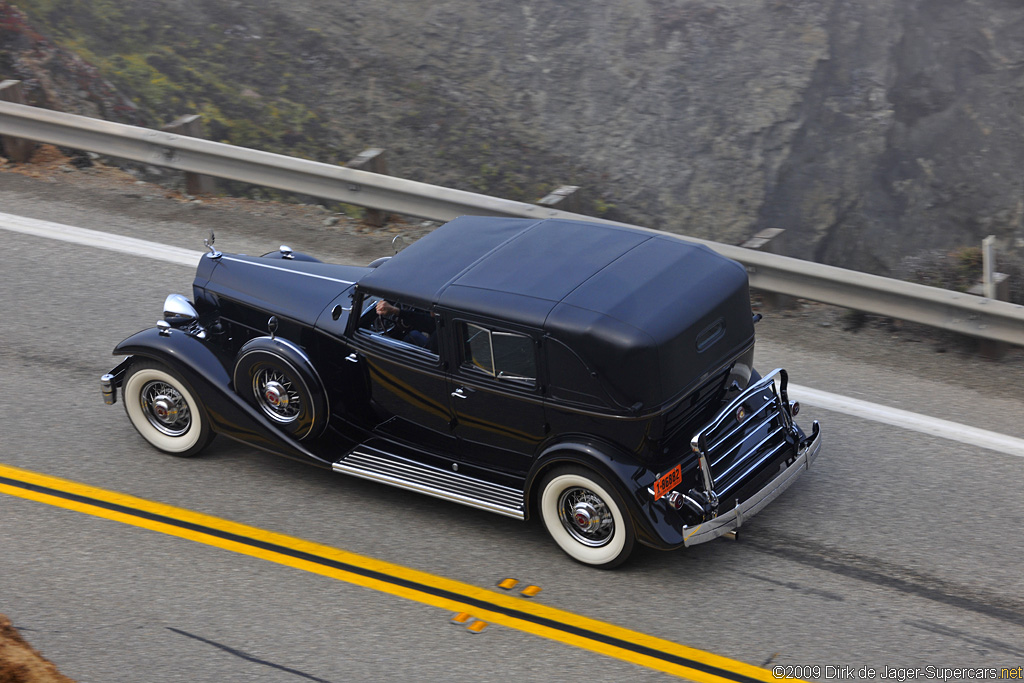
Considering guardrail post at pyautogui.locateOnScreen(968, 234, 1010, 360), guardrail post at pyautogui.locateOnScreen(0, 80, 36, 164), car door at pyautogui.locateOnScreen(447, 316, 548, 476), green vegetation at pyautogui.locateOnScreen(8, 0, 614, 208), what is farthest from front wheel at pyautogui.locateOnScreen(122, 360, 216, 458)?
guardrail post at pyautogui.locateOnScreen(968, 234, 1010, 360)

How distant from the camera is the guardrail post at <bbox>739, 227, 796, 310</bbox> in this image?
902cm

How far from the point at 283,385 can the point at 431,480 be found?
3.72 ft

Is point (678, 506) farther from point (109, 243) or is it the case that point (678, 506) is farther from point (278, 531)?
point (109, 243)

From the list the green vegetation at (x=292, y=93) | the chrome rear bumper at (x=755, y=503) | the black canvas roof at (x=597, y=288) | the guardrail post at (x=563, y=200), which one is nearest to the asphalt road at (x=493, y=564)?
the chrome rear bumper at (x=755, y=503)

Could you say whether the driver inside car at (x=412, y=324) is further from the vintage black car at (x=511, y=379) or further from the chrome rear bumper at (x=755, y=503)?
the chrome rear bumper at (x=755, y=503)

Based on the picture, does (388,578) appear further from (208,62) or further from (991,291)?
(208,62)

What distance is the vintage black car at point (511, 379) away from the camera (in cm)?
596

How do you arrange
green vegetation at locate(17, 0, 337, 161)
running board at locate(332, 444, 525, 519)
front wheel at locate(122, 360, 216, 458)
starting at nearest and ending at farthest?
running board at locate(332, 444, 525, 519), front wheel at locate(122, 360, 216, 458), green vegetation at locate(17, 0, 337, 161)

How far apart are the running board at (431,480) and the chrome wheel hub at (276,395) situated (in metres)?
0.46

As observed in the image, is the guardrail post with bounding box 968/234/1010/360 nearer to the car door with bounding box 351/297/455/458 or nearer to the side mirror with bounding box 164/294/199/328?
the car door with bounding box 351/297/455/458

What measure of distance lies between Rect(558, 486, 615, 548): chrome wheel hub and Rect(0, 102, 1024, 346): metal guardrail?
3091mm

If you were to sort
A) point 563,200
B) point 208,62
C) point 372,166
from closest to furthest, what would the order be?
point 563,200, point 372,166, point 208,62

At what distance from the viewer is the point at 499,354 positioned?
620 centimetres

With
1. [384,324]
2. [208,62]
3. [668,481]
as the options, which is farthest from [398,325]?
[208,62]
